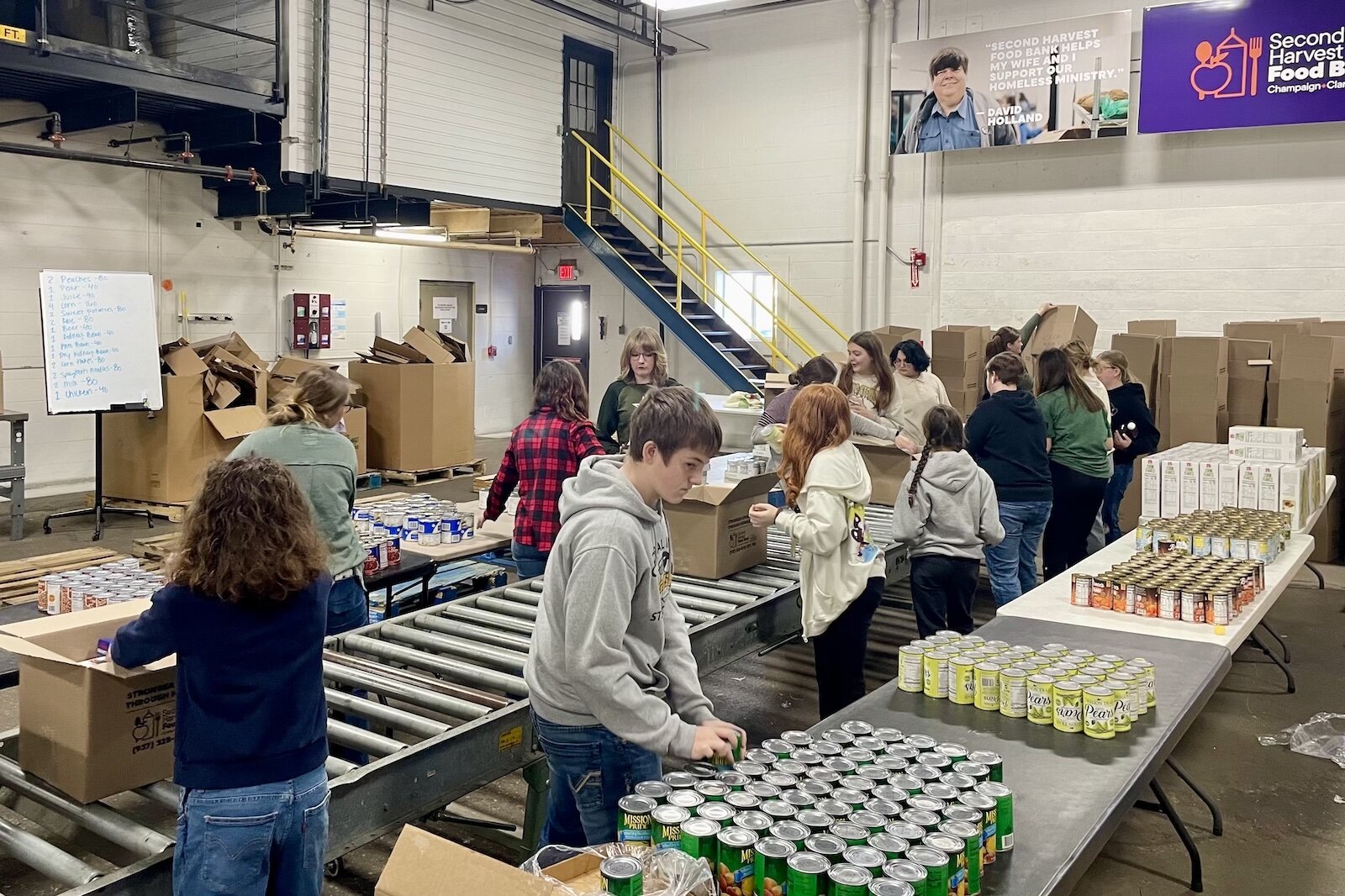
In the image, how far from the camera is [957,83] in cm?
1142

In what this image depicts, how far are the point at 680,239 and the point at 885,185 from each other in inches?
100

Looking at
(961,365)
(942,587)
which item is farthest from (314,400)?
(961,365)

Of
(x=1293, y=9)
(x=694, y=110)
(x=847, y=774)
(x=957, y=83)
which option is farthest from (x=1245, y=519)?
(x=694, y=110)

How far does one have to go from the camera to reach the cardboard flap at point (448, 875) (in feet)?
5.23

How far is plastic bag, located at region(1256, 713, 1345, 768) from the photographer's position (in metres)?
4.66

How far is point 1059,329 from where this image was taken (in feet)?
31.0

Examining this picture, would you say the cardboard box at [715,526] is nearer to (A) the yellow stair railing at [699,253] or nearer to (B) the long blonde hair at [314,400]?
(B) the long blonde hair at [314,400]

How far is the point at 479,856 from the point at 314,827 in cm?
84

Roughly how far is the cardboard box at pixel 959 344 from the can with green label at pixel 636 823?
7921 millimetres

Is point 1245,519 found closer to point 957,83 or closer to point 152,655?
point 152,655

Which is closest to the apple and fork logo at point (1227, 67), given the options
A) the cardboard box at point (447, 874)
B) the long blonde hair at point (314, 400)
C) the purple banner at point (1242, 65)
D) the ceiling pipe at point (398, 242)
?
the purple banner at point (1242, 65)

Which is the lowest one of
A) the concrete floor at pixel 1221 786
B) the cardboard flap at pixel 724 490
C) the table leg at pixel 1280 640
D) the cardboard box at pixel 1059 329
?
the concrete floor at pixel 1221 786

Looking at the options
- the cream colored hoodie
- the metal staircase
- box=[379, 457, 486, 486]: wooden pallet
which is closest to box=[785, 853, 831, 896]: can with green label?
the cream colored hoodie

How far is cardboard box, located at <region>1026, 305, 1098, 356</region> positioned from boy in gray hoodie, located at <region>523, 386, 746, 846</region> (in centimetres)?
779
